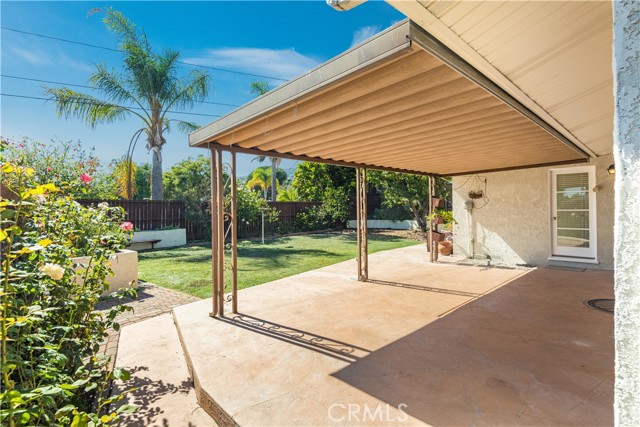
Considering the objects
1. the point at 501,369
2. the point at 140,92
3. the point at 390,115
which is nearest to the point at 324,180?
the point at 140,92

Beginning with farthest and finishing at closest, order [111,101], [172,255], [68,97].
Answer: [111,101] → [68,97] → [172,255]

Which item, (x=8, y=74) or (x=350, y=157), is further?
(x=8, y=74)

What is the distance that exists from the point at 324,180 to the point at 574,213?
46.2 feet

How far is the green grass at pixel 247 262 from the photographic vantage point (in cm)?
644

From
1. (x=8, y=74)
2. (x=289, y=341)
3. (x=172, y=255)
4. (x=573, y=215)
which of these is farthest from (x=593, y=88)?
(x=8, y=74)

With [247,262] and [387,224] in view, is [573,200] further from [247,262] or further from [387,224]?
[387,224]

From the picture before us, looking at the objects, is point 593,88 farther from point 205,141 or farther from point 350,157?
point 205,141

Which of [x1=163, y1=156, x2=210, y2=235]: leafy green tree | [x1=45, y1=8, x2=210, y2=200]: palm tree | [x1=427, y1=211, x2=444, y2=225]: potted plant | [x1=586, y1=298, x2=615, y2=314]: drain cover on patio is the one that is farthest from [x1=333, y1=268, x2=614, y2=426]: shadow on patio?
[x1=45, y1=8, x2=210, y2=200]: palm tree

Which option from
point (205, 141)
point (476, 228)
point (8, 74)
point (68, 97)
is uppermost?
point (8, 74)

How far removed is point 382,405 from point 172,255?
937 cm

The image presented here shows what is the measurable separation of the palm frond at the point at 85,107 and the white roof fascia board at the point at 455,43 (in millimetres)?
15892

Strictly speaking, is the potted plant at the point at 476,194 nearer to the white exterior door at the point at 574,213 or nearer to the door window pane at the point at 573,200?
the white exterior door at the point at 574,213

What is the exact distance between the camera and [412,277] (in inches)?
256

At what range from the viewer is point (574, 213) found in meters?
7.11
